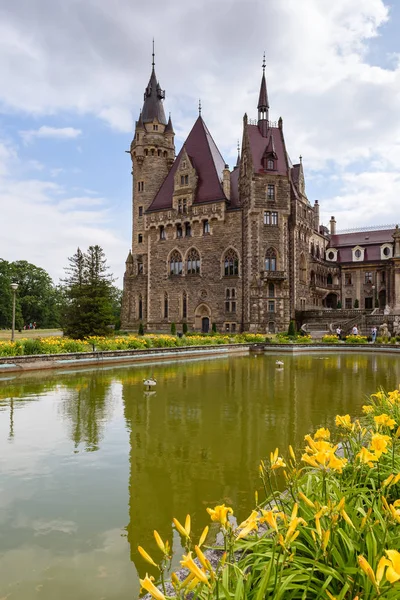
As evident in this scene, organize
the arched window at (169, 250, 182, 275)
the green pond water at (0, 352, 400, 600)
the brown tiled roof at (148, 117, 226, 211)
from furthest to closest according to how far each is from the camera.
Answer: the arched window at (169, 250, 182, 275) < the brown tiled roof at (148, 117, 226, 211) < the green pond water at (0, 352, 400, 600)

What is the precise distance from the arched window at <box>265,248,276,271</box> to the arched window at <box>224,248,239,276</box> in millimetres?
3250

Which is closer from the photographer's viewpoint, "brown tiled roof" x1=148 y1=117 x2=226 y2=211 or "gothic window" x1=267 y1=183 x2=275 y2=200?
"gothic window" x1=267 y1=183 x2=275 y2=200

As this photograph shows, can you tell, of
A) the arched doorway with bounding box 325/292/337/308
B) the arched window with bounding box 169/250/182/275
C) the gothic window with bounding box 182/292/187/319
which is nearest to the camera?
the gothic window with bounding box 182/292/187/319

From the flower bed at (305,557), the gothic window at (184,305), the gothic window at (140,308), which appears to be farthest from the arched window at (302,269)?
the flower bed at (305,557)

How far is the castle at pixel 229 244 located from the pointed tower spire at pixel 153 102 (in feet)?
0.45

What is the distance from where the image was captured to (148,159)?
54.7 meters

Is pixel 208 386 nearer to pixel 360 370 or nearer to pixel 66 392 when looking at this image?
pixel 66 392

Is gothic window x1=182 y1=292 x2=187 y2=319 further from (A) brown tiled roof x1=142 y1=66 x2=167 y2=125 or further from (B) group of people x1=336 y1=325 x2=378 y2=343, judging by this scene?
(A) brown tiled roof x1=142 y1=66 x2=167 y2=125

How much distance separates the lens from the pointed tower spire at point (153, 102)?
180ft

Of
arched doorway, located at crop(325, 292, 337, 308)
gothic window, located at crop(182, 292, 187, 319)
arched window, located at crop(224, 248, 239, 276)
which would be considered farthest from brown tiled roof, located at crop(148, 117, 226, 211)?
arched doorway, located at crop(325, 292, 337, 308)

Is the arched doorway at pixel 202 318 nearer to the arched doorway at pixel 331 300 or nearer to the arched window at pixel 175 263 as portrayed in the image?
the arched window at pixel 175 263

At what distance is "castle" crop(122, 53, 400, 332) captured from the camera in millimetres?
45281

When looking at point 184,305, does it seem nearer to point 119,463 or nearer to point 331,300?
point 331,300

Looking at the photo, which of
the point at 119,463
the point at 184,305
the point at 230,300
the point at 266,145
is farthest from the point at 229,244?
the point at 119,463
